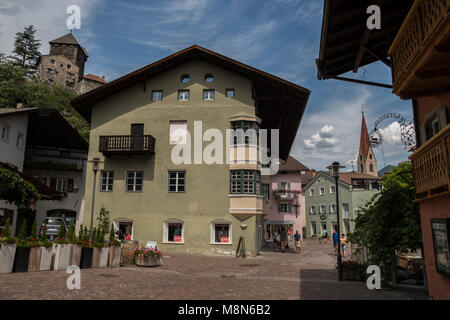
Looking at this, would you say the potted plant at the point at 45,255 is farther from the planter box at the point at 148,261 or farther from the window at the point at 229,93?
the window at the point at 229,93

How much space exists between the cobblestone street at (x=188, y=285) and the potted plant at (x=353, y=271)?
507mm

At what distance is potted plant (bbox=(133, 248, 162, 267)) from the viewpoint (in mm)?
16906

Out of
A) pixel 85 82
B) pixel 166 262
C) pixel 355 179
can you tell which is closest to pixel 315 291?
pixel 166 262

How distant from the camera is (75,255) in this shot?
1471 cm

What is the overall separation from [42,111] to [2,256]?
18693 mm

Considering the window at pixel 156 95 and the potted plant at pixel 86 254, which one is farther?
the window at pixel 156 95

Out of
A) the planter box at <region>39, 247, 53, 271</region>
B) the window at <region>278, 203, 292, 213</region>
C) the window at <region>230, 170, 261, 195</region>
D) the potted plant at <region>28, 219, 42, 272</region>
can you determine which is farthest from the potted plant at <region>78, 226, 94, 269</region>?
the window at <region>278, 203, 292, 213</region>

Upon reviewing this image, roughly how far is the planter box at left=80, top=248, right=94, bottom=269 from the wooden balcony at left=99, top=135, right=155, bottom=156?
10650 mm

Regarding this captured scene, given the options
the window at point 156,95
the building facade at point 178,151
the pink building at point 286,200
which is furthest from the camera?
the pink building at point 286,200

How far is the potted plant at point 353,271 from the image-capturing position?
1410 cm

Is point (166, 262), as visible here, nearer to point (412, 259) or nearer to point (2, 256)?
point (2, 256)

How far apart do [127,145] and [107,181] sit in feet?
10.7

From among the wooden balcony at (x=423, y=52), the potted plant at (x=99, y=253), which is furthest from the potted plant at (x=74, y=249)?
the wooden balcony at (x=423, y=52)

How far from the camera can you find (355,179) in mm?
55281
